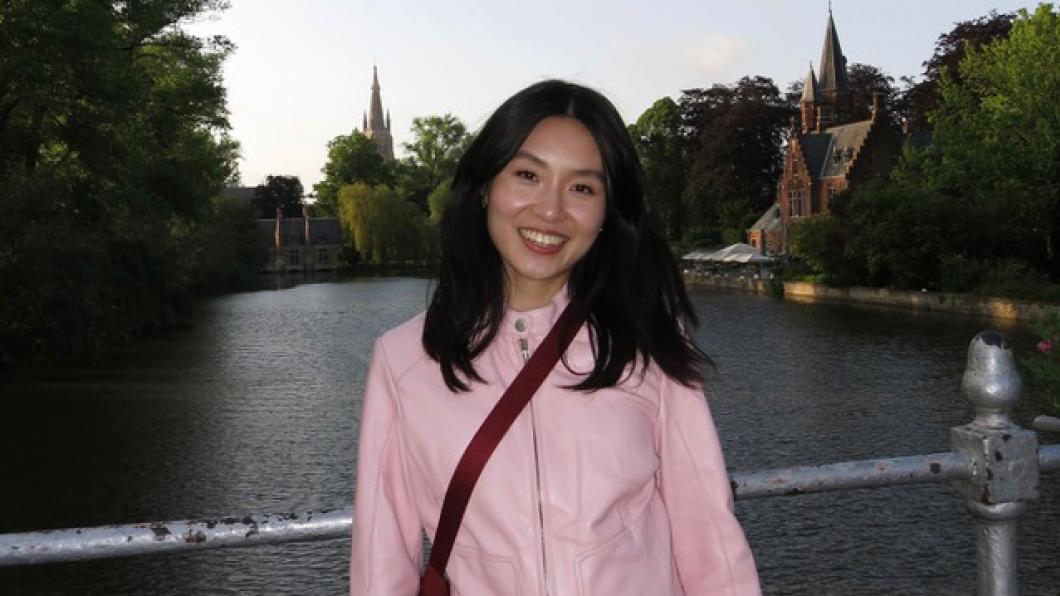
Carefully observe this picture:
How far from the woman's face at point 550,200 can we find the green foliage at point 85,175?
21.0 meters

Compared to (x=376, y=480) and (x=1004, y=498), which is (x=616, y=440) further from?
(x=1004, y=498)

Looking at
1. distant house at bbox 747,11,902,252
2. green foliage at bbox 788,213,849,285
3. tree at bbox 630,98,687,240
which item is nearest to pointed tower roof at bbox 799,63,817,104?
distant house at bbox 747,11,902,252

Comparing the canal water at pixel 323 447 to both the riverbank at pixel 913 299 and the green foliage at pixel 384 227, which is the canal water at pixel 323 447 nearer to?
the riverbank at pixel 913 299

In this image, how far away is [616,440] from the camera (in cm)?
184

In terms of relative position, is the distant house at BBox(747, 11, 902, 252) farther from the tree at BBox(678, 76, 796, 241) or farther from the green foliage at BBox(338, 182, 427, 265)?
the green foliage at BBox(338, 182, 427, 265)

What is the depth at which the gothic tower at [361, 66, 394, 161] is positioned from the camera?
15938cm

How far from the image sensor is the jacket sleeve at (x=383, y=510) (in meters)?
1.86

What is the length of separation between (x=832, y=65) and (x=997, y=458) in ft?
243

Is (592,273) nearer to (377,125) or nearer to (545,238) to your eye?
(545,238)

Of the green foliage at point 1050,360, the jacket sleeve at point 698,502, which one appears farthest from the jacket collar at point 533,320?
the green foliage at point 1050,360

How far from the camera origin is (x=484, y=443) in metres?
1.78

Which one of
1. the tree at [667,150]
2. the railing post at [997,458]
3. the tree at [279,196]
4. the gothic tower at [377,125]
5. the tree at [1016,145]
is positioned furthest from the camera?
the gothic tower at [377,125]

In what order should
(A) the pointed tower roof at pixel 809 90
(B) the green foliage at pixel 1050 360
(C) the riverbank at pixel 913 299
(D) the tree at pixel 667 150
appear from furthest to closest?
1. (D) the tree at pixel 667 150
2. (A) the pointed tower roof at pixel 809 90
3. (C) the riverbank at pixel 913 299
4. (B) the green foliage at pixel 1050 360

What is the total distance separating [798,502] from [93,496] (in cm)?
751
